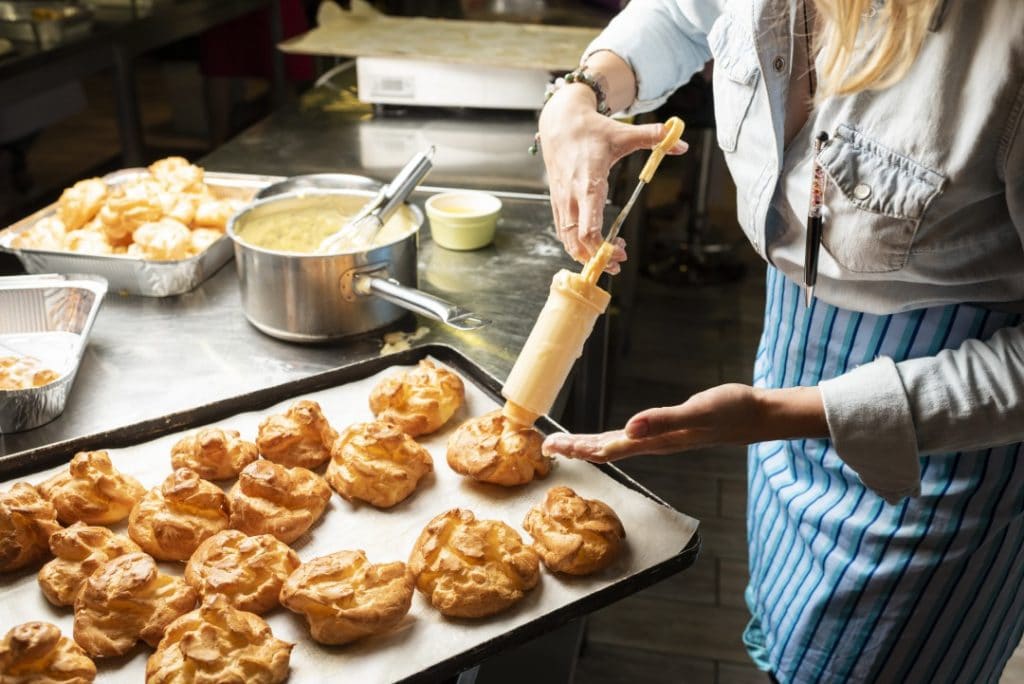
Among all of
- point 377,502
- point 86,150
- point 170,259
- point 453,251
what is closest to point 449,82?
point 453,251

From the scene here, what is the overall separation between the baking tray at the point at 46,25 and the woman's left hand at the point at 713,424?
3256mm

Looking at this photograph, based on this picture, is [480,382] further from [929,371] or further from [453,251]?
[929,371]

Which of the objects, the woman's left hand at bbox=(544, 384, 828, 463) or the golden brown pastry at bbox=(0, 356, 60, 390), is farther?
the golden brown pastry at bbox=(0, 356, 60, 390)

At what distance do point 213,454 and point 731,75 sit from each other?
1008 mm

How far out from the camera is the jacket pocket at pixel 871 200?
1.18 meters

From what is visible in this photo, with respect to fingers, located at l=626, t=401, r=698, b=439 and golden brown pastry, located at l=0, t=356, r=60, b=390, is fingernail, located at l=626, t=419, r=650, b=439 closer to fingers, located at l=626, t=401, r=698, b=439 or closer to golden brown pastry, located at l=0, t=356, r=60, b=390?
fingers, located at l=626, t=401, r=698, b=439

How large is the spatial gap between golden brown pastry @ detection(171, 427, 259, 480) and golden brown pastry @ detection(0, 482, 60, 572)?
0.20m

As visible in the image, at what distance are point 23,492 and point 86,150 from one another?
5.68 m

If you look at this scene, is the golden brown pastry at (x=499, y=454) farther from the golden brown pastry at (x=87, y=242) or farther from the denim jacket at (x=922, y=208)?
the golden brown pastry at (x=87, y=242)

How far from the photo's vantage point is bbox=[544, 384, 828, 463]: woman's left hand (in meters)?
1.14

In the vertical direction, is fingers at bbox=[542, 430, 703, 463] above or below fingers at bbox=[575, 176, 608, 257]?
below

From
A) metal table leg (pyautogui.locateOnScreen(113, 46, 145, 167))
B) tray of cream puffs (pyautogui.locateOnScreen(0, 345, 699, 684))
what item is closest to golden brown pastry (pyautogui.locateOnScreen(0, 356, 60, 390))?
tray of cream puffs (pyautogui.locateOnScreen(0, 345, 699, 684))

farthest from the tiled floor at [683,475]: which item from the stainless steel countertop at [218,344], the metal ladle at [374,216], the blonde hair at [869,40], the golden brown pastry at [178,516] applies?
the blonde hair at [869,40]

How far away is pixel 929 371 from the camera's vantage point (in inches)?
47.0
